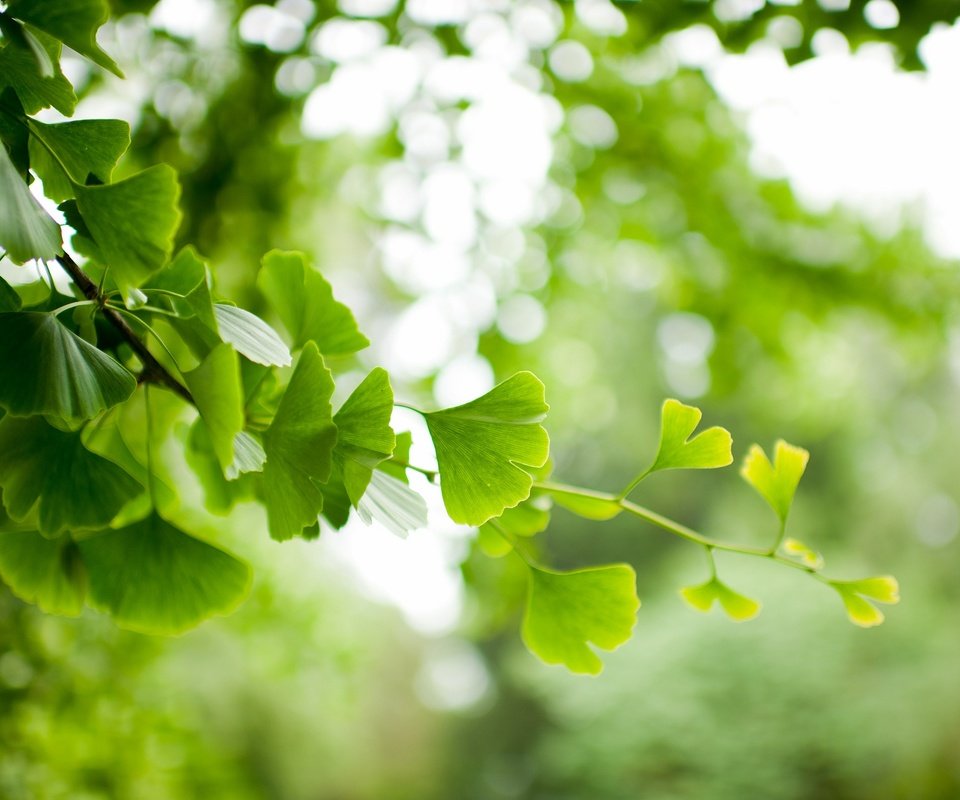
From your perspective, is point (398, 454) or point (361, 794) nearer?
point (398, 454)

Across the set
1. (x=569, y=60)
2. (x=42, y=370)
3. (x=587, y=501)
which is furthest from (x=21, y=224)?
(x=569, y=60)

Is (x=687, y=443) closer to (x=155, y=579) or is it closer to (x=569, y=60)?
(x=155, y=579)

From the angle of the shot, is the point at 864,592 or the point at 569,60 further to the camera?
the point at 569,60

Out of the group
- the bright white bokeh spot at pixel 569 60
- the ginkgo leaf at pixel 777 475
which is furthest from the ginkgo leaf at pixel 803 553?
the bright white bokeh spot at pixel 569 60

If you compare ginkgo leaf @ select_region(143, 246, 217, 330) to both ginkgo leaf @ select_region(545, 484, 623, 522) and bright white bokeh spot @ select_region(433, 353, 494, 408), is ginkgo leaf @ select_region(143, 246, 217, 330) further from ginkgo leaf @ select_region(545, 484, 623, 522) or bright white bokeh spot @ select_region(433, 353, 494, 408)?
bright white bokeh spot @ select_region(433, 353, 494, 408)

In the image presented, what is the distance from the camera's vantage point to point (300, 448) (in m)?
0.14

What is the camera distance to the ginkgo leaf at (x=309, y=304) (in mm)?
180

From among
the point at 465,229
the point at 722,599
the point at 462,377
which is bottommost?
the point at 462,377

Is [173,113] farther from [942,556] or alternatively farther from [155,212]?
[942,556]

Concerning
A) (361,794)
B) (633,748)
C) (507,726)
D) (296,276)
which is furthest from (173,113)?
(507,726)

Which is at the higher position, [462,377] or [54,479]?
[54,479]

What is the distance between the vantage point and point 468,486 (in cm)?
16

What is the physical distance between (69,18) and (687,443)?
0.49 ft

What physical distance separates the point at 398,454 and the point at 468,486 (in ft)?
0.07
